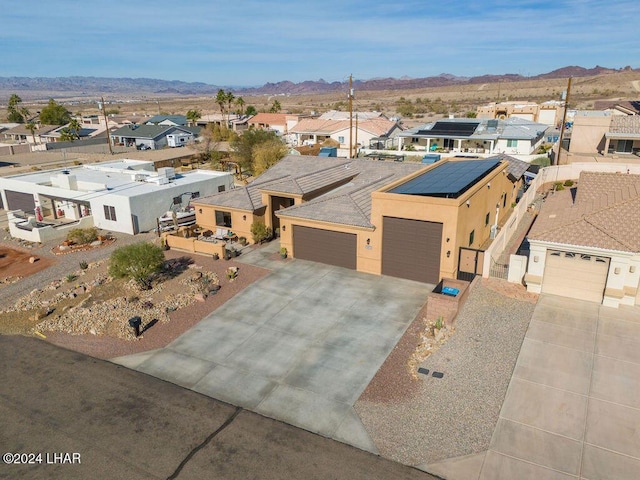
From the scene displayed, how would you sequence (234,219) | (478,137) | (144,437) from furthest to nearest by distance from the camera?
1. (478,137)
2. (234,219)
3. (144,437)

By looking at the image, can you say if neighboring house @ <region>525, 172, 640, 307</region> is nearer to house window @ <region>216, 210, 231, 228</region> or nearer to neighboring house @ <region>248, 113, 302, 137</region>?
house window @ <region>216, 210, 231, 228</region>

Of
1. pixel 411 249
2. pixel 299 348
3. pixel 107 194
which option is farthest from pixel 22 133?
pixel 299 348

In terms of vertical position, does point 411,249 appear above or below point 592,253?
below

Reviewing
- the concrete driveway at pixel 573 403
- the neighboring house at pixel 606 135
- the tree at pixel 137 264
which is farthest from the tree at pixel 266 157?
the neighboring house at pixel 606 135

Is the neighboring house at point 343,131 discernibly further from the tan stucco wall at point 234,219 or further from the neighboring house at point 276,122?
the tan stucco wall at point 234,219

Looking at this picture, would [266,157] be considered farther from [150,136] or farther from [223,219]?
[150,136]

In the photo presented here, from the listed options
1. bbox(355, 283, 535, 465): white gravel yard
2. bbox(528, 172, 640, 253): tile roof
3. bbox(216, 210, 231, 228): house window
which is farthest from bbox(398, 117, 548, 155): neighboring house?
bbox(355, 283, 535, 465): white gravel yard

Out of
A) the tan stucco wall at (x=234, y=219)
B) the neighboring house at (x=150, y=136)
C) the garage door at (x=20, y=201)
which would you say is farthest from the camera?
the neighboring house at (x=150, y=136)
